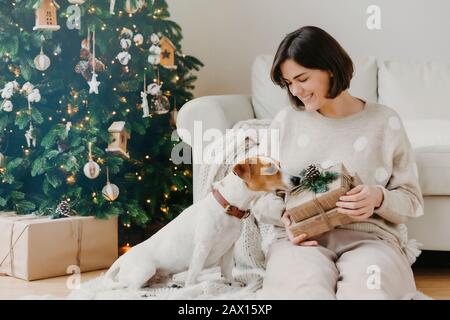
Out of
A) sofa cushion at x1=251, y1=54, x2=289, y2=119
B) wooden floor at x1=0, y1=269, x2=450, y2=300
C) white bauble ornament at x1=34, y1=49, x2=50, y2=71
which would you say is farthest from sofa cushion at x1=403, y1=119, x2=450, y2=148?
white bauble ornament at x1=34, y1=49, x2=50, y2=71

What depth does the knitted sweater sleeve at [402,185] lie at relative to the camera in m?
1.73

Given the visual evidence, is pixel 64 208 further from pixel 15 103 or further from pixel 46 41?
pixel 46 41

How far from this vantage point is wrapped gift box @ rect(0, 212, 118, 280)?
253 cm

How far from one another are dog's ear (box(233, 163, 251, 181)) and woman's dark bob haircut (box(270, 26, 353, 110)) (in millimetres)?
317

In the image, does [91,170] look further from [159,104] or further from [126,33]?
[126,33]

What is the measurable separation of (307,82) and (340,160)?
0.77 ft

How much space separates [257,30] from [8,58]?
158 cm

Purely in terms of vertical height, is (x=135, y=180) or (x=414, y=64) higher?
(x=414, y=64)

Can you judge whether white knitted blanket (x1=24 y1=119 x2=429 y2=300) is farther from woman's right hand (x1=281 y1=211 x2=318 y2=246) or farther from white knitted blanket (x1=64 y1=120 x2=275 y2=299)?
woman's right hand (x1=281 y1=211 x2=318 y2=246)

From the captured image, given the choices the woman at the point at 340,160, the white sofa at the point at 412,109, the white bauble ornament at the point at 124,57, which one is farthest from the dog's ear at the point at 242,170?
the white bauble ornament at the point at 124,57

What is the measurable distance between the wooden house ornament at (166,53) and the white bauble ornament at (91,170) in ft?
2.10

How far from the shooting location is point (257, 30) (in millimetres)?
3822
